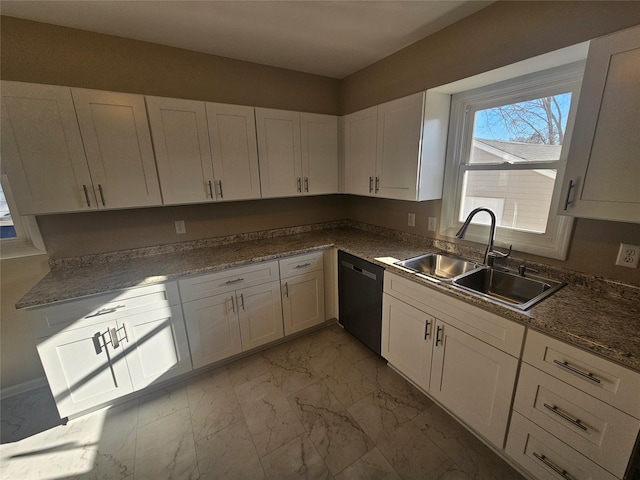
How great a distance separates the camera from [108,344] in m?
1.72

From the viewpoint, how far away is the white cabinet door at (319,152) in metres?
2.48

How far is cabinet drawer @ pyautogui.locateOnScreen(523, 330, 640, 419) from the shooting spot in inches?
38.2

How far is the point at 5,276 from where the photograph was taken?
1830 millimetres

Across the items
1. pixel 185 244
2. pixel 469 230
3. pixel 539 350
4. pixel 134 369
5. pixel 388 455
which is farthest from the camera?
pixel 185 244

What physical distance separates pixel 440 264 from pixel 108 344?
7.88 feet

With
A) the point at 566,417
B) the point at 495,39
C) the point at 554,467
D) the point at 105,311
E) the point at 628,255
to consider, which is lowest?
the point at 554,467

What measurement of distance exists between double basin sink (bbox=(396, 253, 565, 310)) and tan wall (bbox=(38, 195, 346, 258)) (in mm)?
→ 1364

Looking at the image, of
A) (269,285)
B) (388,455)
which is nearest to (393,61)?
(269,285)

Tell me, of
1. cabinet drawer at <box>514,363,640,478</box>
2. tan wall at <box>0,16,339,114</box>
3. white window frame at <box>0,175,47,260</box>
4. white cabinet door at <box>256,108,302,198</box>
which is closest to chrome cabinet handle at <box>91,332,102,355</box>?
white window frame at <box>0,175,47,260</box>

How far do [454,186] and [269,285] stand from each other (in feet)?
5.60

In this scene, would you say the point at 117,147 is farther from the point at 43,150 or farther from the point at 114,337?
the point at 114,337

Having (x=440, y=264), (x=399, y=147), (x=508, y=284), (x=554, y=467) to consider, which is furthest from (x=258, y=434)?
(x=399, y=147)

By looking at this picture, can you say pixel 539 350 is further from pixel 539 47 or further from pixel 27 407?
pixel 27 407

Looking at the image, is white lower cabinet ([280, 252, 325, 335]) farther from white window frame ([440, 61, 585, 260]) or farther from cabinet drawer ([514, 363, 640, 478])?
cabinet drawer ([514, 363, 640, 478])
